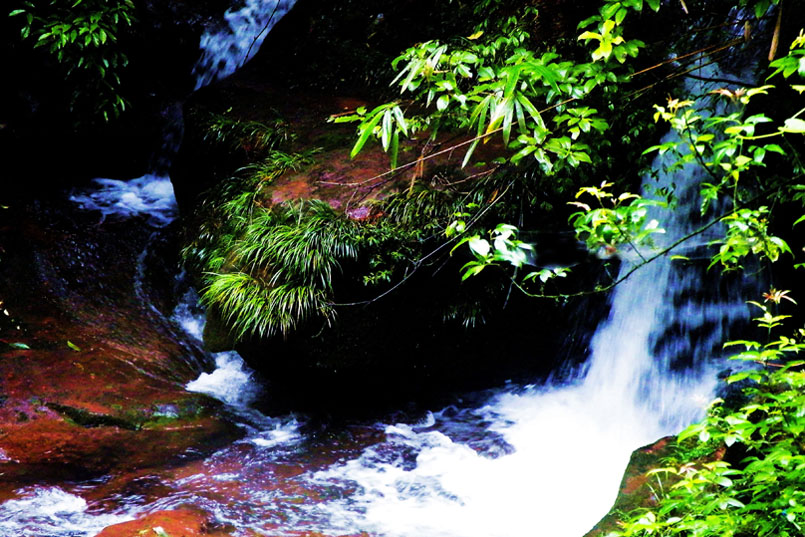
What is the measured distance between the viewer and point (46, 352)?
5141mm

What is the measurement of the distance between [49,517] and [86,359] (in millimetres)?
1879

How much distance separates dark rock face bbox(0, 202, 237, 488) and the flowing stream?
0.87 ft

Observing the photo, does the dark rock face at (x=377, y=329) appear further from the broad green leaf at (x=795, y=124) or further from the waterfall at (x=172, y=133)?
the broad green leaf at (x=795, y=124)

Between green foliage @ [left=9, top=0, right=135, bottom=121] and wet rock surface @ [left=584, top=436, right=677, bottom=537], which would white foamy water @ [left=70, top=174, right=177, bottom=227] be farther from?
wet rock surface @ [left=584, top=436, right=677, bottom=537]

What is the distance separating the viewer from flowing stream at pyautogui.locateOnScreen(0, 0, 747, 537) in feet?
12.6

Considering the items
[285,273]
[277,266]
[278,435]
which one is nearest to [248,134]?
[277,266]

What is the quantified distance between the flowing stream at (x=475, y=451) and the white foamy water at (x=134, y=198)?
184 centimetres

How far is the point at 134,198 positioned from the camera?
7.79 meters

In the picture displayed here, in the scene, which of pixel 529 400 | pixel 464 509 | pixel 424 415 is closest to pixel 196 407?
pixel 424 415

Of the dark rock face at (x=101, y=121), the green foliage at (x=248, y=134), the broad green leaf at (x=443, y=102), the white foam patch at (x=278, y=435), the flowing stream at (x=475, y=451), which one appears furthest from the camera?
the dark rock face at (x=101, y=121)

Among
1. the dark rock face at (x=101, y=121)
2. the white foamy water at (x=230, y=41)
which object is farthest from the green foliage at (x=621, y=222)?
the white foamy water at (x=230, y=41)

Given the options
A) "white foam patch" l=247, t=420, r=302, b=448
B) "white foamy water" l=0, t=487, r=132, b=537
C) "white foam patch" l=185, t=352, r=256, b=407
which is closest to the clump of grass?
"white foam patch" l=185, t=352, r=256, b=407

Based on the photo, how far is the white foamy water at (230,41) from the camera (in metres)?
8.35

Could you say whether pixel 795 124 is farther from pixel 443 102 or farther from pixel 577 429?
pixel 577 429
